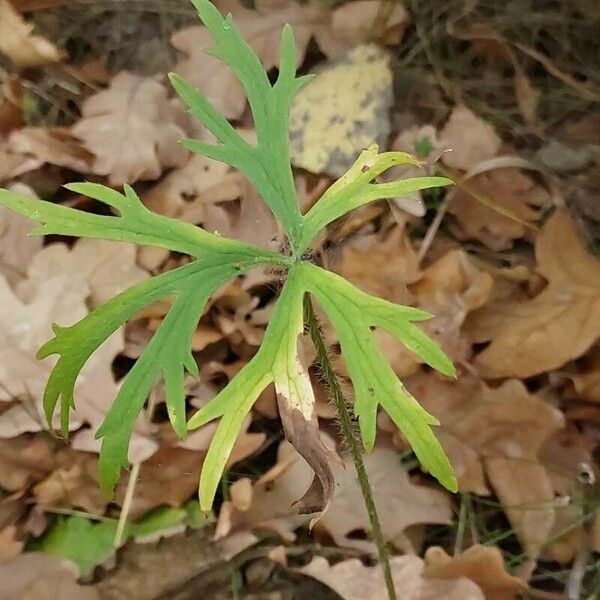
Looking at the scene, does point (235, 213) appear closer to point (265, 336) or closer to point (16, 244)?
point (16, 244)

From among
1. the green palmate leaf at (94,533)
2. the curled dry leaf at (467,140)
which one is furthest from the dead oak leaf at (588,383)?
the green palmate leaf at (94,533)

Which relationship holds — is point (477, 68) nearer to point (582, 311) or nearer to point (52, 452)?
Answer: point (582, 311)

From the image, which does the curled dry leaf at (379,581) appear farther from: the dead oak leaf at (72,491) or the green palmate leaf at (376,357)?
the green palmate leaf at (376,357)

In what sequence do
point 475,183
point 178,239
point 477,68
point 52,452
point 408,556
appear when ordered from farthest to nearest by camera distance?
point 477,68, point 475,183, point 52,452, point 408,556, point 178,239

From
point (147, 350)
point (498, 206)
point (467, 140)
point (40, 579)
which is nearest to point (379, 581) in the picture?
point (40, 579)

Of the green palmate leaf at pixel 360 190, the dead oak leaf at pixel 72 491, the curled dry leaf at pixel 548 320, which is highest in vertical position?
the green palmate leaf at pixel 360 190

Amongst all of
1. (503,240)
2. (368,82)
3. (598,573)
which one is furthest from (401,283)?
A: (598,573)
